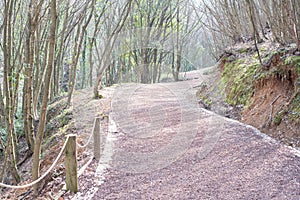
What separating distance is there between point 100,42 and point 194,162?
1211 centimetres

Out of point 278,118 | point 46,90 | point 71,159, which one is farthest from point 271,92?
point 46,90

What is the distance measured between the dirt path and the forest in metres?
1.26

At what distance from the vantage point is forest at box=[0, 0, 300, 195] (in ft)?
16.6

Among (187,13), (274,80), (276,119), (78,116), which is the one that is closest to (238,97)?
(274,80)

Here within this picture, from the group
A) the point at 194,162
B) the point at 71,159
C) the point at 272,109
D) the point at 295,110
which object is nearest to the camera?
the point at 71,159

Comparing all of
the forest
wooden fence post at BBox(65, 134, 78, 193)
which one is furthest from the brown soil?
wooden fence post at BBox(65, 134, 78, 193)

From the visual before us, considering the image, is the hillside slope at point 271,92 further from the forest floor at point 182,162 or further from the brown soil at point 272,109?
the forest floor at point 182,162

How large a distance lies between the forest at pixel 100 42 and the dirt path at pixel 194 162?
126 cm

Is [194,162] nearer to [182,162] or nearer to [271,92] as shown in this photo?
[182,162]

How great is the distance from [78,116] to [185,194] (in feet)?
18.1

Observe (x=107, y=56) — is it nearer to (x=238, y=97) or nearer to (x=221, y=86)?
(x=221, y=86)

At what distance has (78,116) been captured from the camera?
27.0ft

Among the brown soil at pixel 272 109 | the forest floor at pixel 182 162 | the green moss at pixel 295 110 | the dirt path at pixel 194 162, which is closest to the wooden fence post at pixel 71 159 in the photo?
the forest floor at pixel 182 162

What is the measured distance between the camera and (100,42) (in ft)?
49.9
